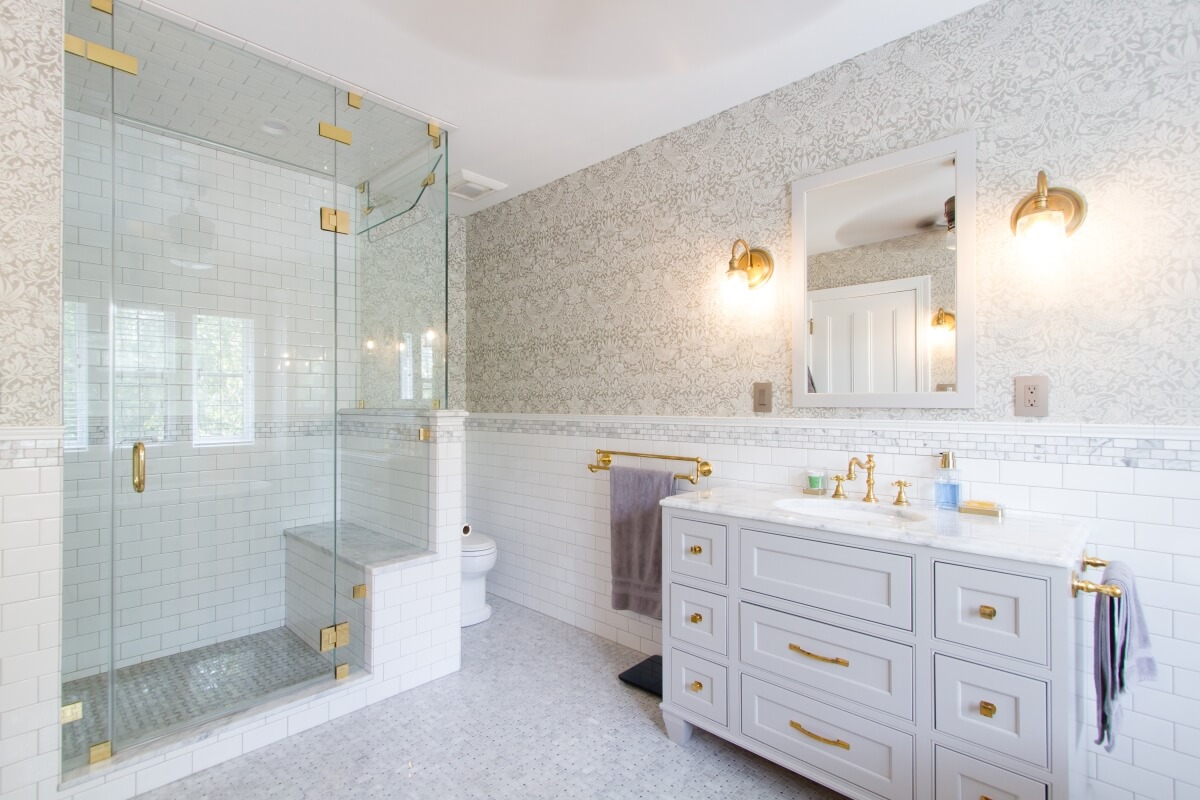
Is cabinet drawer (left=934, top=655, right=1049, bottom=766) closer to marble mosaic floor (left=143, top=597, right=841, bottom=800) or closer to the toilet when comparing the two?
marble mosaic floor (left=143, top=597, right=841, bottom=800)

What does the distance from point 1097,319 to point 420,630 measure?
9.03 feet

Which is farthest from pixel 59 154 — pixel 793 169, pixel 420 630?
pixel 793 169

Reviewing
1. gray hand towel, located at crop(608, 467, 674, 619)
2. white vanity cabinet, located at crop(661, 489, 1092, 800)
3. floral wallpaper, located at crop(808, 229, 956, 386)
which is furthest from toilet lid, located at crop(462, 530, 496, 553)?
floral wallpaper, located at crop(808, 229, 956, 386)

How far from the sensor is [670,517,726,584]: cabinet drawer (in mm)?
1948

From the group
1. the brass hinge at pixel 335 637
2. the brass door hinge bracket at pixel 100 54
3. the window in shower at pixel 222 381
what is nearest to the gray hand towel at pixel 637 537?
the brass hinge at pixel 335 637

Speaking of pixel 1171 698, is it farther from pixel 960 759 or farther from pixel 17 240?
pixel 17 240

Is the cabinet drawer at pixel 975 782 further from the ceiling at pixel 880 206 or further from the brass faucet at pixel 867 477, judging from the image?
the ceiling at pixel 880 206

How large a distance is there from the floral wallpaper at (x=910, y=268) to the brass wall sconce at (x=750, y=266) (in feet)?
0.68

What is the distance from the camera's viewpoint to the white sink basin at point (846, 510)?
187cm

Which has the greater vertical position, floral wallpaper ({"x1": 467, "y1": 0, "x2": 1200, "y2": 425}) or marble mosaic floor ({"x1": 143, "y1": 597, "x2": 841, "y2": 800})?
floral wallpaper ({"x1": 467, "y1": 0, "x2": 1200, "y2": 425})

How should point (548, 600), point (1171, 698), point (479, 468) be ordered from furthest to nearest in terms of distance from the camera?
point (479, 468) < point (548, 600) < point (1171, 698)

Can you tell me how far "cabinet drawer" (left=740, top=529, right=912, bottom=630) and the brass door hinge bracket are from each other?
2.63 meters

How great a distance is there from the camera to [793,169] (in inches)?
91.1

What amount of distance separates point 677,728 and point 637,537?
32.4 inches
